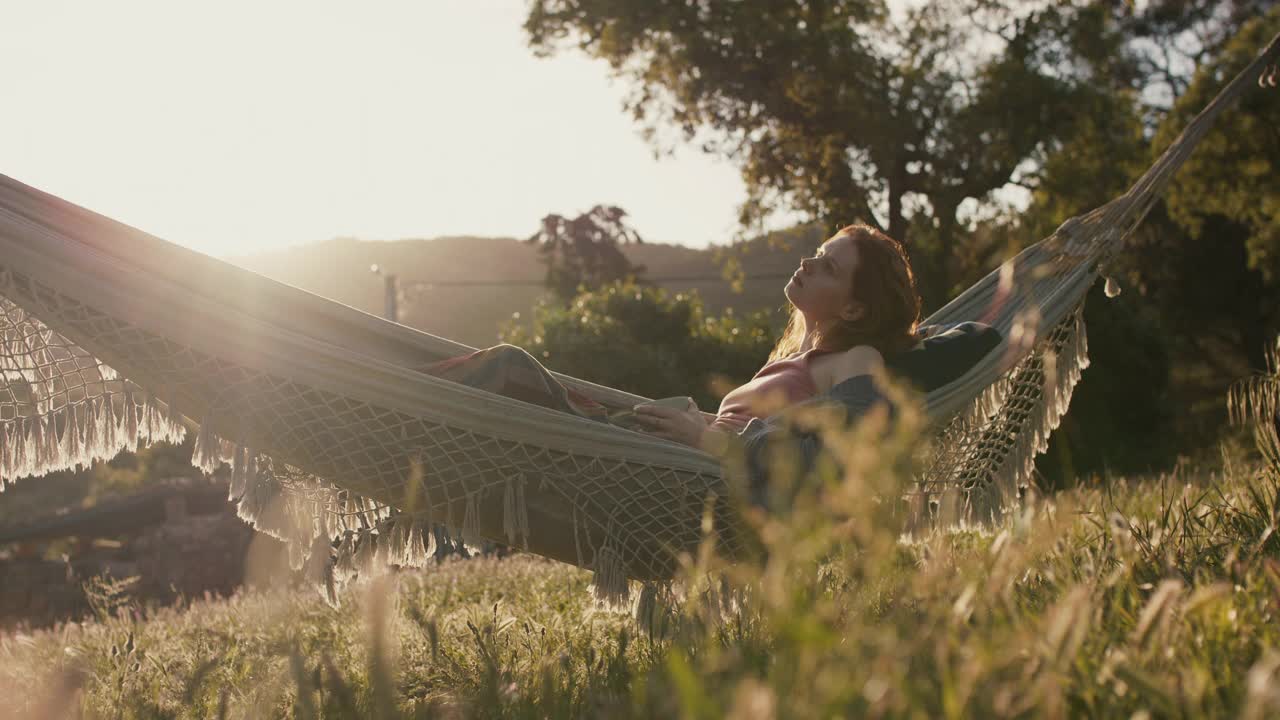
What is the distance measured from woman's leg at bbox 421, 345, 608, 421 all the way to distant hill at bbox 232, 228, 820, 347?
1289 inches

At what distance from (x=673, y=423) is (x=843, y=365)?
0.45 metres

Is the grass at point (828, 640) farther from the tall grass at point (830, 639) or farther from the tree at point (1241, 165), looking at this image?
the tree at point (1241, 165)

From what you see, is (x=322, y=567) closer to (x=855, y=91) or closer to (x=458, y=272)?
(x=855, y=91)

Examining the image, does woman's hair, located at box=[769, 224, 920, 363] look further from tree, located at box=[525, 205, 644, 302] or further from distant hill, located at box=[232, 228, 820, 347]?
distant hill, located at box=[232, 228, 820, 347]

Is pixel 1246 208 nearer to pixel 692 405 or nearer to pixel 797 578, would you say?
pixel 692 405

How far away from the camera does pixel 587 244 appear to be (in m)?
18.7

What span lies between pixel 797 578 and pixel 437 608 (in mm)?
2350

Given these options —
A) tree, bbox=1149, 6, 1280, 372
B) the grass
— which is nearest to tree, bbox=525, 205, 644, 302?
tree, bbox=1149, 6, 1280, 372

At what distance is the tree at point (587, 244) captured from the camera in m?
18.2

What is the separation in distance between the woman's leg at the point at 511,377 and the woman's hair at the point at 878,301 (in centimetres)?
69

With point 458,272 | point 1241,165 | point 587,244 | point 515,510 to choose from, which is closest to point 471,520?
point 515,510

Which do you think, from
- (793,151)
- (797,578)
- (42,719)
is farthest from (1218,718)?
(793,151)

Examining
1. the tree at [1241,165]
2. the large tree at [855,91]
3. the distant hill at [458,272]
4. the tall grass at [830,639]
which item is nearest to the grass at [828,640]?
the tall grass at [830,639]

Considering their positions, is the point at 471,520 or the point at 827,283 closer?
the point at 471,520
